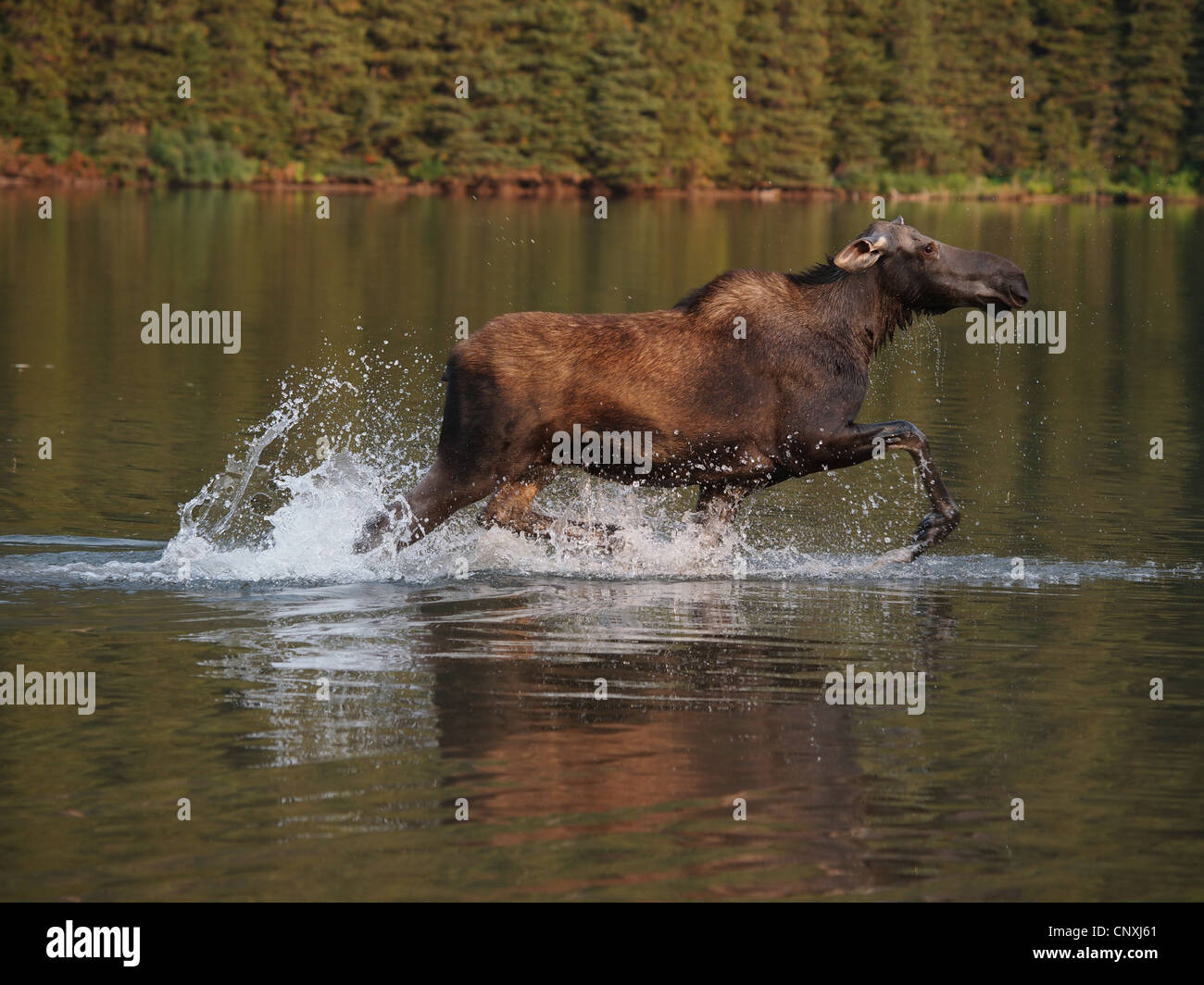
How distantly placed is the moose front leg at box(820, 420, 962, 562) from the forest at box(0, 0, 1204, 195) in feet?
218

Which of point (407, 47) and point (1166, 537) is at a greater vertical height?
point (407, 47)

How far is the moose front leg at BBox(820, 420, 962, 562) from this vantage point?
12086 millimetres

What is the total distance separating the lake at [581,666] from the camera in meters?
7.28

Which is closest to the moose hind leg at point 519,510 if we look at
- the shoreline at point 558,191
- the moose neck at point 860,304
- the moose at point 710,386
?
the moose at point 710,386

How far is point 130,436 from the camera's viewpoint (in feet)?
58.1

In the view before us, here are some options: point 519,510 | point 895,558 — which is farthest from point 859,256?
point 519,510

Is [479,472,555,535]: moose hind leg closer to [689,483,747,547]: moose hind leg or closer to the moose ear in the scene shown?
[689,483,747,547]: moose hind leg

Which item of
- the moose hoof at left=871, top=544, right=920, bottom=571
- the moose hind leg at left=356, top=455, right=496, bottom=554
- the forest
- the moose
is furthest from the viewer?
the forest

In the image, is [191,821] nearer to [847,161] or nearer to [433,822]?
[433,822]

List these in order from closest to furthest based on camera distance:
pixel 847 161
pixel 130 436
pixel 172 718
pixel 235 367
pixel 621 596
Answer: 1. pixel 172 718
2. pixel 621 596
3. pixel 130 436
4. pixel 235 367
5. pixel 847 161

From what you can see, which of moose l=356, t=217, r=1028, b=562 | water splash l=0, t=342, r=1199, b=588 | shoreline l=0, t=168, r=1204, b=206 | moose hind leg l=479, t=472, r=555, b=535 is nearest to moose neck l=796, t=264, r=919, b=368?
moose l=356, t=217, r=1028, b=562

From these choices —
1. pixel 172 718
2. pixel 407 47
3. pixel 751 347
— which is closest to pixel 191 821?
pixel 172 718

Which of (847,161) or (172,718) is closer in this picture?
(172,718)
